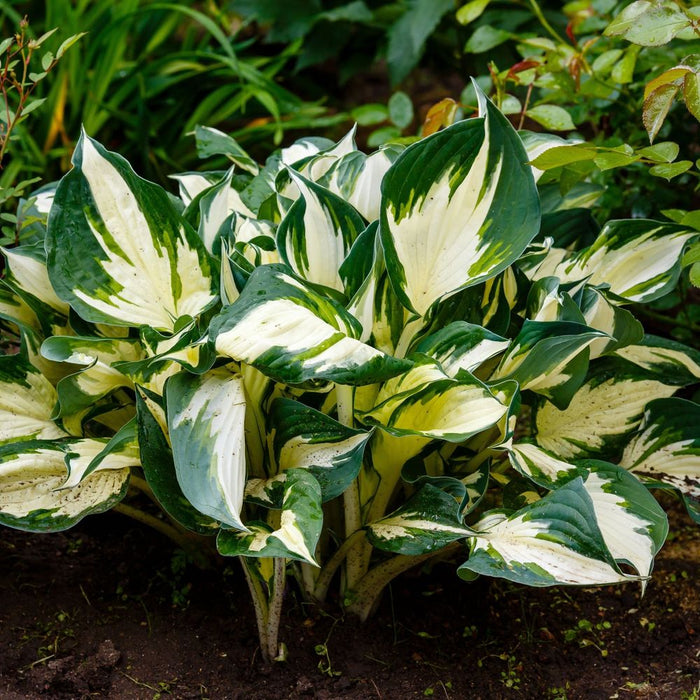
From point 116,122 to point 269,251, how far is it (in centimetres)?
187

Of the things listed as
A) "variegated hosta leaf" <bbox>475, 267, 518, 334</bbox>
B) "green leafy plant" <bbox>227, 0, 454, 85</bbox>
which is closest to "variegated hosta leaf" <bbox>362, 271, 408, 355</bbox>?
"variegated hosta leaf" <bbox>475, 267, 518, 334</bbox>

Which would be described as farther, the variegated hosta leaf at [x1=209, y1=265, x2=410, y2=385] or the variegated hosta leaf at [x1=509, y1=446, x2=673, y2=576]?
the variegated hosta leaf at [x1=509, y1=446, x2=673, y2=576]

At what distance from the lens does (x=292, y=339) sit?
823 millimetres

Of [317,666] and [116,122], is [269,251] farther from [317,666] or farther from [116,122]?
[116,122]

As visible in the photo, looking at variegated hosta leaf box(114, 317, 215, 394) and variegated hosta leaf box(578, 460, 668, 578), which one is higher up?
variegated hosta leaf box(114, 317, 215, 394)

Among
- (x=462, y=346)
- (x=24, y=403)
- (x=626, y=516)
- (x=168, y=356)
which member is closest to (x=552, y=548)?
(x=626, y=516)

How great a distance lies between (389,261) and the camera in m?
0.98

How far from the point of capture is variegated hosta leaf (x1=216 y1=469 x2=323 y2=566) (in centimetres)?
80

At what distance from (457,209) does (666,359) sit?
1.33ft

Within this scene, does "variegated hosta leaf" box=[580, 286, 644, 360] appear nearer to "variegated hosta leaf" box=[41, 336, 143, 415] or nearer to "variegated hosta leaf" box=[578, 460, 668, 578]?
"variegated hosta leaf" box=[578, 460, 668, 578]

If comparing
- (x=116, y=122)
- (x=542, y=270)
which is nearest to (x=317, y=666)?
(x=542, y=270)

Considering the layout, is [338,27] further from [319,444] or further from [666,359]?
[319,444]

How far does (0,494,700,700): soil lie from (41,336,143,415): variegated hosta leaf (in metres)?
0.30

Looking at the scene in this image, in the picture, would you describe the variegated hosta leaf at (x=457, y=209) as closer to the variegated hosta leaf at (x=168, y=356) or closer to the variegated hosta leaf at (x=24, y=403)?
the variegated hosta leaf at (x=168, y=356)
